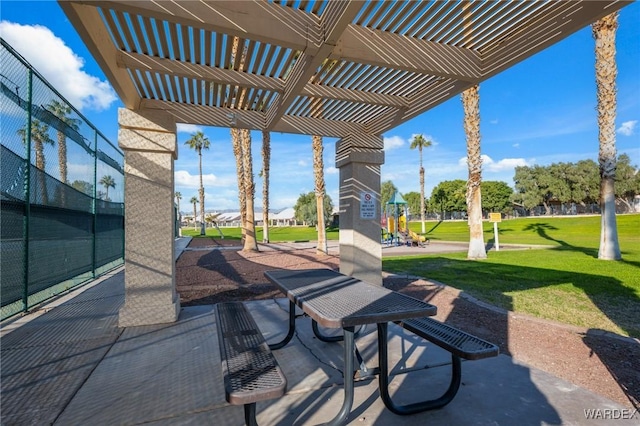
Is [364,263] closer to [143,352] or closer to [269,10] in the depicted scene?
[143,352]

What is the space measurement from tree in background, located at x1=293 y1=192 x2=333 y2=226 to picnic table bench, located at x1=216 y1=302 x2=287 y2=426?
5005 cm

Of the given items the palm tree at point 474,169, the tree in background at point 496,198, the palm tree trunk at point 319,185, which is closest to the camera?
the palm tree at point 474,169

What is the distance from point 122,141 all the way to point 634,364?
6614mm

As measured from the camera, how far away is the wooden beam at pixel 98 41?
8.22 ft

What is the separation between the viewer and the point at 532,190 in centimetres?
6003

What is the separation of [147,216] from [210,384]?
8.91 ft

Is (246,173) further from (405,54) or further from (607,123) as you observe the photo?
(607,123)

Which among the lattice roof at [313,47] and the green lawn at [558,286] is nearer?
the lattice roof at [313,47]

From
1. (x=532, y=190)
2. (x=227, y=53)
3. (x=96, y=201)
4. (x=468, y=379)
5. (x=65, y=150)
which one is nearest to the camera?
(x=468, y=379)

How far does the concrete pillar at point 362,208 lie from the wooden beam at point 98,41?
3.22m

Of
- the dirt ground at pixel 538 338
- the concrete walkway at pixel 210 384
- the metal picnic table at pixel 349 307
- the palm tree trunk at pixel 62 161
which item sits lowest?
the dirt ground at pixel 538 338

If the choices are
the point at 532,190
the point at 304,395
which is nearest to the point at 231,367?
the point at 304,395

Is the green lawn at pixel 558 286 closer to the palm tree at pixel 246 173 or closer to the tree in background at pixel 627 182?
the palm tree at pixel 246 173

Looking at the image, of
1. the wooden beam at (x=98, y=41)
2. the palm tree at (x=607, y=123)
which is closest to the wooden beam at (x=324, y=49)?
the wooden beam at (x=98, y=41)
